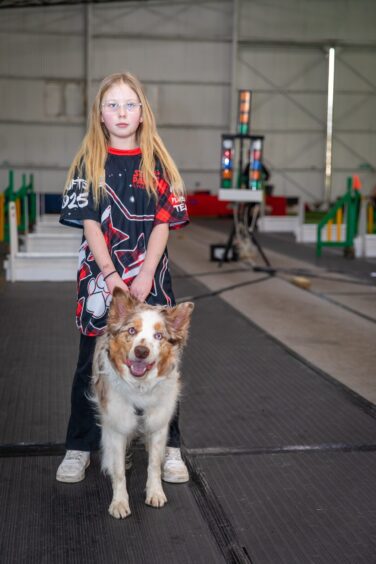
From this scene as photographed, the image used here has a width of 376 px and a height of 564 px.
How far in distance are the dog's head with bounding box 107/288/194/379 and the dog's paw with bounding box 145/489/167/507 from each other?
61 cm

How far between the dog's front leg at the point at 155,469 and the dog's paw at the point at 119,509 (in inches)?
5.1

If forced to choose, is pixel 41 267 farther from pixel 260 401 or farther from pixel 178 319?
pixel 178 319

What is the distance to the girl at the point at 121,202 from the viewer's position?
10.3ft

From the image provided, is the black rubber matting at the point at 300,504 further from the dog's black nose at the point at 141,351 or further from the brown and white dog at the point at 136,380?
the dog's black nose at the point at 141,351

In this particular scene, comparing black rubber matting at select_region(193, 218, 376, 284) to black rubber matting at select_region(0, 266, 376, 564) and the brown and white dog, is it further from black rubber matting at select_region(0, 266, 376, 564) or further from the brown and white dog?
the brown and white dog

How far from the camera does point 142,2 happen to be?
80.2 feet

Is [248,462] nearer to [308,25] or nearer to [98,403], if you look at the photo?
[98,403]

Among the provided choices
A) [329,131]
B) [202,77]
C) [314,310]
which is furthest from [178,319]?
[329,131]

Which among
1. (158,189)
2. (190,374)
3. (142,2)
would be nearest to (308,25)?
(142,2)

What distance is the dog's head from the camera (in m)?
2.77

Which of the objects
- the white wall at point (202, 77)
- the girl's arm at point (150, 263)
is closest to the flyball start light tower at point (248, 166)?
the girl's arm at point (150, 263)

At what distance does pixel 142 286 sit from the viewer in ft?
10.2

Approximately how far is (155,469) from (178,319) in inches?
28.3

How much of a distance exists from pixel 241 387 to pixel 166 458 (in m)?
1.57
